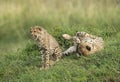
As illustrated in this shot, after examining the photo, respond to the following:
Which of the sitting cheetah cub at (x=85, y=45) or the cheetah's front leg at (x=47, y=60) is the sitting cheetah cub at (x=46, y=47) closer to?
the cheetah's front leg at (x=47, y=60)

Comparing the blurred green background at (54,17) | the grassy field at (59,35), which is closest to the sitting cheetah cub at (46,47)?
the grassy field at (59,35)

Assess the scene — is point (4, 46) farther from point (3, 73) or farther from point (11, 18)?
point (3, 73)

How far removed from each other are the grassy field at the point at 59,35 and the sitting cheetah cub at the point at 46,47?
0.44 feet

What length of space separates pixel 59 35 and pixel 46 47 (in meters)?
1.76

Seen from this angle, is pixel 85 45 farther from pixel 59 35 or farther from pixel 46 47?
pixel 59 35

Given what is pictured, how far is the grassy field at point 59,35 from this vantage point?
680 cm

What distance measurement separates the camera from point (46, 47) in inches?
283

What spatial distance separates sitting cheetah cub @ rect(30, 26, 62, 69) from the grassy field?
5.3 inches

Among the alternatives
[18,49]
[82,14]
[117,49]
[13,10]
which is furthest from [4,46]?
[117,49]

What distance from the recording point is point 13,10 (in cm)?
1059

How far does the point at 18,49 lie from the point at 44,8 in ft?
7.31

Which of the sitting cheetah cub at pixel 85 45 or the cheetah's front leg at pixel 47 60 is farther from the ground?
the sitting cheetah cub at pixel 85 45

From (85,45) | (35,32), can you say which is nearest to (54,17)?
(85,45)

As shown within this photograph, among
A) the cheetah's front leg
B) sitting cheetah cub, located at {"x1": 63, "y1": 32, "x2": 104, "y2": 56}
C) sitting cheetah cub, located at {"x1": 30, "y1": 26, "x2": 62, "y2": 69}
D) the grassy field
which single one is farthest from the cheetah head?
sitting cheetah cub, located at {"x1": 63, "y1": 32, "x2": 104, "y2": 56}
